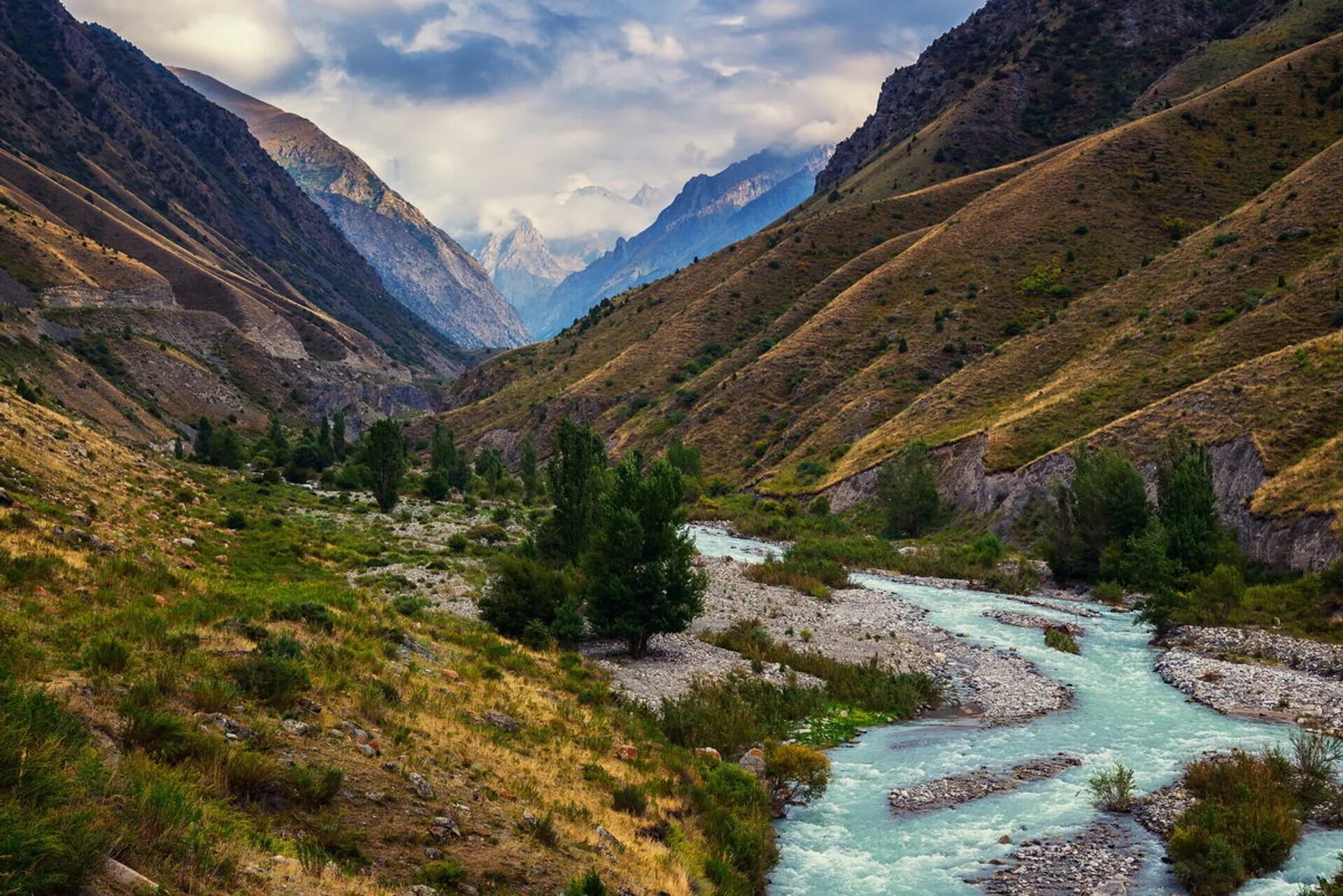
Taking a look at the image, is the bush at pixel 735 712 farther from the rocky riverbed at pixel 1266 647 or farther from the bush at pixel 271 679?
the rocky riverbed at pixel 1266 647

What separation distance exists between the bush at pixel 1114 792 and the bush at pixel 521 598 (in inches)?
792

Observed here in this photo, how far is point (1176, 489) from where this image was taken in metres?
42.4

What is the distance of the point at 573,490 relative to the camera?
143 ft

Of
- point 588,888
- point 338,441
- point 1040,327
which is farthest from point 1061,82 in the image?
point 588,888

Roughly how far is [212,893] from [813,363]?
100813mm

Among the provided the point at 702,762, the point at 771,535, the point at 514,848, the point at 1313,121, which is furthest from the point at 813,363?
the point at 514,848

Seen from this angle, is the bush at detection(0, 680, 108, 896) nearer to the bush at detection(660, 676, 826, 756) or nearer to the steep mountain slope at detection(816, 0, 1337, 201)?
the bush at detection(660, 676, 826, 756)

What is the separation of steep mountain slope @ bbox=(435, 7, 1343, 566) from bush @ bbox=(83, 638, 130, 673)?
4511 centimetres

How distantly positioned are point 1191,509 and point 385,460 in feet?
197

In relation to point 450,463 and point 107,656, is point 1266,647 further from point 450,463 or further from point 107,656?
point 450,463

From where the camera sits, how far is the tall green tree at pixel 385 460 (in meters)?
68.9

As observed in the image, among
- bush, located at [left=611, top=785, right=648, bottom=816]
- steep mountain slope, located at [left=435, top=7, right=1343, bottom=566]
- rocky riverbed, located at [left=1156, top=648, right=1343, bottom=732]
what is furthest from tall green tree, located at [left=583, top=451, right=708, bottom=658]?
steep mountain slope, located at [left=435, top=7, right=1343, bottom=566]

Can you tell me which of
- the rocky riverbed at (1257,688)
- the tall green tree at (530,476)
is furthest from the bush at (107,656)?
the tall green tree at (530,476)

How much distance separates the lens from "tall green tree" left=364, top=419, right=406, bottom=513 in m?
68.9
